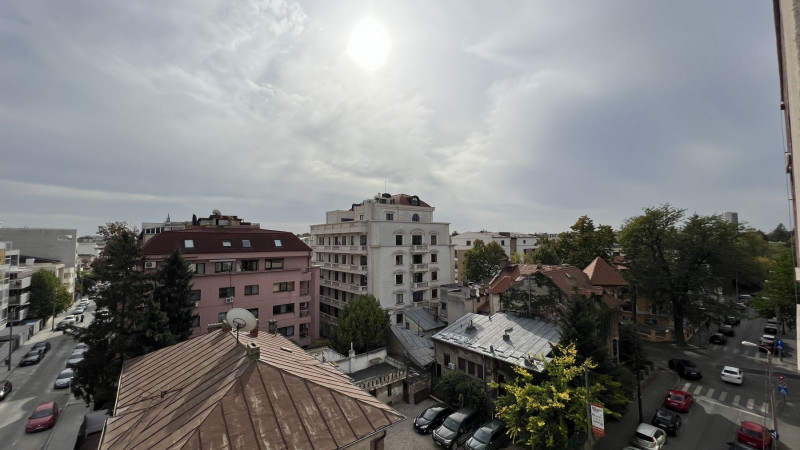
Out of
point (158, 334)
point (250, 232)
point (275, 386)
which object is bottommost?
point (158, 334)

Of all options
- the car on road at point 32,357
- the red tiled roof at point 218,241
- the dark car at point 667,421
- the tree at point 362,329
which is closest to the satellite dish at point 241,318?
the tree at point 362,329

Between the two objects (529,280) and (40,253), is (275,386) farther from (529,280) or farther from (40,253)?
(40,253)

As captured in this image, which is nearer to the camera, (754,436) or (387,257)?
(754,436)

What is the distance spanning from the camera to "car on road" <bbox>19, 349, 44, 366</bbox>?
120ft

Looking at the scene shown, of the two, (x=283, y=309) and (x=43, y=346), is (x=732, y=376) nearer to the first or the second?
(x=283, y=309)

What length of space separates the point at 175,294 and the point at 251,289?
33.2ft

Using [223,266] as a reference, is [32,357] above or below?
below

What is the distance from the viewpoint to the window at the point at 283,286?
119 feet

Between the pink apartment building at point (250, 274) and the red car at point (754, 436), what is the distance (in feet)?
119

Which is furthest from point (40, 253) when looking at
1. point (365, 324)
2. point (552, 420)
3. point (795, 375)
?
point (795, 375)

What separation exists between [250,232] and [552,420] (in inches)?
1324

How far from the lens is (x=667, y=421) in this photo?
68.5 feet

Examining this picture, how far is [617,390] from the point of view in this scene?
18.7m

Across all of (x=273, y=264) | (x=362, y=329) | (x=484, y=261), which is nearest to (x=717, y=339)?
(x=484, y=261)
